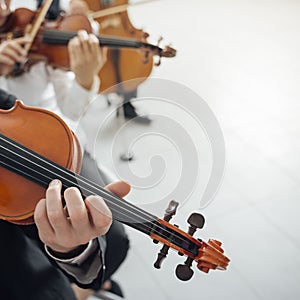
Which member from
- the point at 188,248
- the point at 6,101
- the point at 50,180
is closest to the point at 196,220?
the point at 188,248

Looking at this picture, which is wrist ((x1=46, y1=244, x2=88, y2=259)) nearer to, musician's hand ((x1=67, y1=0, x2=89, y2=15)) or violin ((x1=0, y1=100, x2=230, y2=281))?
violin ((x1=0, y1=100, x2=230, y2=281))

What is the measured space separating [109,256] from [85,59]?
1.16 feet

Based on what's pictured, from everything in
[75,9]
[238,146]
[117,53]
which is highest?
[75,9]

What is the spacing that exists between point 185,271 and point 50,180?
0.52ft

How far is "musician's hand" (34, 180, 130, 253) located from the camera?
33cm

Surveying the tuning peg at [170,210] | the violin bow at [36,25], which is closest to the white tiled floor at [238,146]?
the tuning peg at [170,210]

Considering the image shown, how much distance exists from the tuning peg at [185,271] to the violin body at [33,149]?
0.47ft

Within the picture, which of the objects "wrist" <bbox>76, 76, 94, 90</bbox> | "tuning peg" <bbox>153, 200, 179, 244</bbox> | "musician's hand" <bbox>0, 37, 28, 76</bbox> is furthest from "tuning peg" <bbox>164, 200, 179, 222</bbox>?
"musician's hand" <bbox>0, 37, 28, 76</bbox>

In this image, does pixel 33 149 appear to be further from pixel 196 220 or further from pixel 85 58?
pixel 85 58

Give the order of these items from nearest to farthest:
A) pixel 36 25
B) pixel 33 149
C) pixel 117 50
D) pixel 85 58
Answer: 1. pixel 33 149
2. pixel 85 58
3. pixel 36 25
4. pixel 117 50

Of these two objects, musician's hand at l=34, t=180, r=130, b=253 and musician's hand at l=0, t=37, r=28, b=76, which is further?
musician's hand at l=0, t=37, r=28, b=76

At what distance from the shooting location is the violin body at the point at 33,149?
0.40 meters

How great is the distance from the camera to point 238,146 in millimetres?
1124

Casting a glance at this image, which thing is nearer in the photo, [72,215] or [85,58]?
[72,215]
